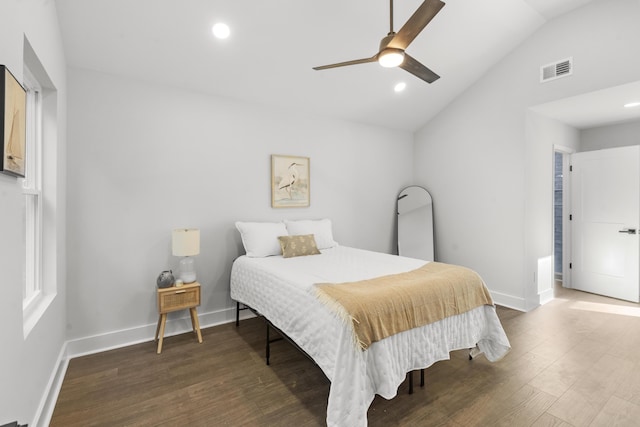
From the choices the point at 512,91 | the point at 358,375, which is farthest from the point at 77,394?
the point at 512,91

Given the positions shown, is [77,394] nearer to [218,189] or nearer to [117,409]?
[117,409]

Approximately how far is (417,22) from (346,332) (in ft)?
6.27

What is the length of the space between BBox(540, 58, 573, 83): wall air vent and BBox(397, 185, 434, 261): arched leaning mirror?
2.10 meters

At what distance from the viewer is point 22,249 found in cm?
161

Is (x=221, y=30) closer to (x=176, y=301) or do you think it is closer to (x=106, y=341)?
(x=176, y=301)

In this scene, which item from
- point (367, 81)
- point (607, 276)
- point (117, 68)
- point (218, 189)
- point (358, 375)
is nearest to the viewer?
point (358, 375)

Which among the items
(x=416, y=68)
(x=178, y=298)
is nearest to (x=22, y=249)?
(x=178, y=298)

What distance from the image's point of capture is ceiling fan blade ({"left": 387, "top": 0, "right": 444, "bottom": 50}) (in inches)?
69.9

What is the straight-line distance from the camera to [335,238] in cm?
441

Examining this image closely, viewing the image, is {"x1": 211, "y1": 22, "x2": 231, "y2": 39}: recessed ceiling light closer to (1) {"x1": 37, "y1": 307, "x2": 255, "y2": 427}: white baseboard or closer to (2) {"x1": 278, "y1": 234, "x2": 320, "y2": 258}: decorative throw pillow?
(2) {"x1": 278, "y1": 234, "x2": 320, "y2": 258}: decorative throw pillow

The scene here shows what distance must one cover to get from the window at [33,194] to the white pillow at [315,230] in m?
2.27

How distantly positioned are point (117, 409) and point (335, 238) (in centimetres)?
302

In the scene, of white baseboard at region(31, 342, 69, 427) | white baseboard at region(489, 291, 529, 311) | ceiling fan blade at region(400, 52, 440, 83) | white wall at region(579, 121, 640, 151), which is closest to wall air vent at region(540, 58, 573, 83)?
white wall at region(579, 121, 640, 151)

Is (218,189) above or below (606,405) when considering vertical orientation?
above
